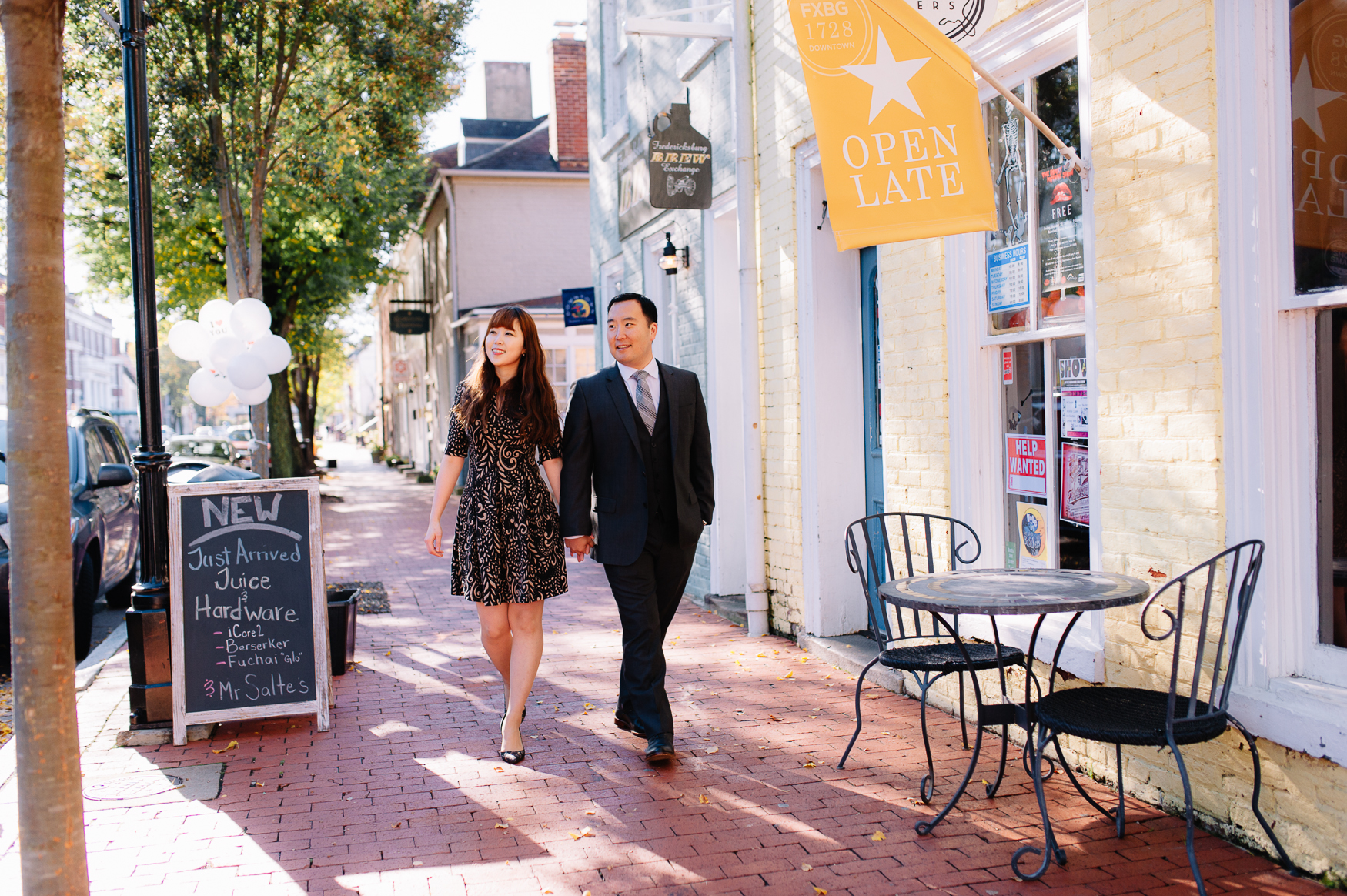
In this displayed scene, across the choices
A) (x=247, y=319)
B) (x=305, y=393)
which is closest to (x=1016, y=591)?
(x=247, y=319)

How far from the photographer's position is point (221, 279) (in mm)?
20797

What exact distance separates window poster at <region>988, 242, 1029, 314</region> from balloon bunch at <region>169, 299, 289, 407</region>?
5.51 meters

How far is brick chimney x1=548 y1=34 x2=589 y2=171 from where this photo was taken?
1886 cm

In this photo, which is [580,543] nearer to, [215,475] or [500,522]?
A: [500,522]

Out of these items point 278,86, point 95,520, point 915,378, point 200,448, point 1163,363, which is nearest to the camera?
point 1163,363

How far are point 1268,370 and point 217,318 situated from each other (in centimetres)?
749

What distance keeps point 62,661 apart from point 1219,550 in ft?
11.2

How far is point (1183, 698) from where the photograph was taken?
357 centimetres

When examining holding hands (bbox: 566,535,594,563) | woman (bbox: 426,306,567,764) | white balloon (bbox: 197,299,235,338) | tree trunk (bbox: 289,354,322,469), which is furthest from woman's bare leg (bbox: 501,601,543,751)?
Answer: tree trunk (bbox: 289,354,322,469)

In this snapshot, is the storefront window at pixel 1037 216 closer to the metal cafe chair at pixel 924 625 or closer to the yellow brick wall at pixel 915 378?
the yellow brick wall at pixel 915 378

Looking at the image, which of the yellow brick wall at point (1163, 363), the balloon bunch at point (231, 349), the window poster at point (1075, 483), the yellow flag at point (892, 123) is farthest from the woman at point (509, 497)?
the balloon bunch at point (231, 349)

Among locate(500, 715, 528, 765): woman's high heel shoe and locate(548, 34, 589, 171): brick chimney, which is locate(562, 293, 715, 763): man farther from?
locate(548, 34, 589, 171): brick chimney

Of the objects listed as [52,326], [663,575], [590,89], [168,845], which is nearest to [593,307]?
[590,89]

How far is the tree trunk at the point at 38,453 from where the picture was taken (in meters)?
2.46
